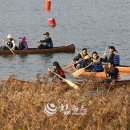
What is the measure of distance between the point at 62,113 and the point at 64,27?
85.0 feet

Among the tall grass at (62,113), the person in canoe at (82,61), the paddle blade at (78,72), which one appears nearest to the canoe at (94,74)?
the paddle blade at (78,72)

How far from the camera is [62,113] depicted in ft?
48.4

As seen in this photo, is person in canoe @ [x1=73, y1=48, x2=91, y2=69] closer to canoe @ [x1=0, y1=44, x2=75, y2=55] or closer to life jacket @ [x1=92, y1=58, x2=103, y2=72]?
life jacket @ [x1=92, y1=58, x2=103, y2=72]

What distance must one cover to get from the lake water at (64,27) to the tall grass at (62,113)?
8.89 meters

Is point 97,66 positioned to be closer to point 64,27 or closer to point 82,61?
point 82,61

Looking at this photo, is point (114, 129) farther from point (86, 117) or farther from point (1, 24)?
point (1, 24)

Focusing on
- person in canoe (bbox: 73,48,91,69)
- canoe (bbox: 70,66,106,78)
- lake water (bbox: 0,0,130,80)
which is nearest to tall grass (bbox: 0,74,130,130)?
canoe (bbox: 70,66,106,78)

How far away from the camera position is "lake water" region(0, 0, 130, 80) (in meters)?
28.4

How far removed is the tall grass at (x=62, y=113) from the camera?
1427 centimetres

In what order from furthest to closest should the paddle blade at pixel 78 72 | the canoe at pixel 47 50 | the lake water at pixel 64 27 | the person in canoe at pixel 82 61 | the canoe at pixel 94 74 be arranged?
the canoe at pixel 47 50, the lake water at pixel 64 27, the person in canoe at pixel 82 61, the paddle blade at pixel 78 72, the canoe at pixel 94 74

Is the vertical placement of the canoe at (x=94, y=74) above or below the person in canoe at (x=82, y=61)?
below

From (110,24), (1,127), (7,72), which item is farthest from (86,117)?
(110,24)

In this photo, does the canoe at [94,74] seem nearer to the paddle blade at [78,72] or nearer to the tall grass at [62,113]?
the paddle blade at [78,72]

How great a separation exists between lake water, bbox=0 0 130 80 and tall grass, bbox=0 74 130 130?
8886mm
